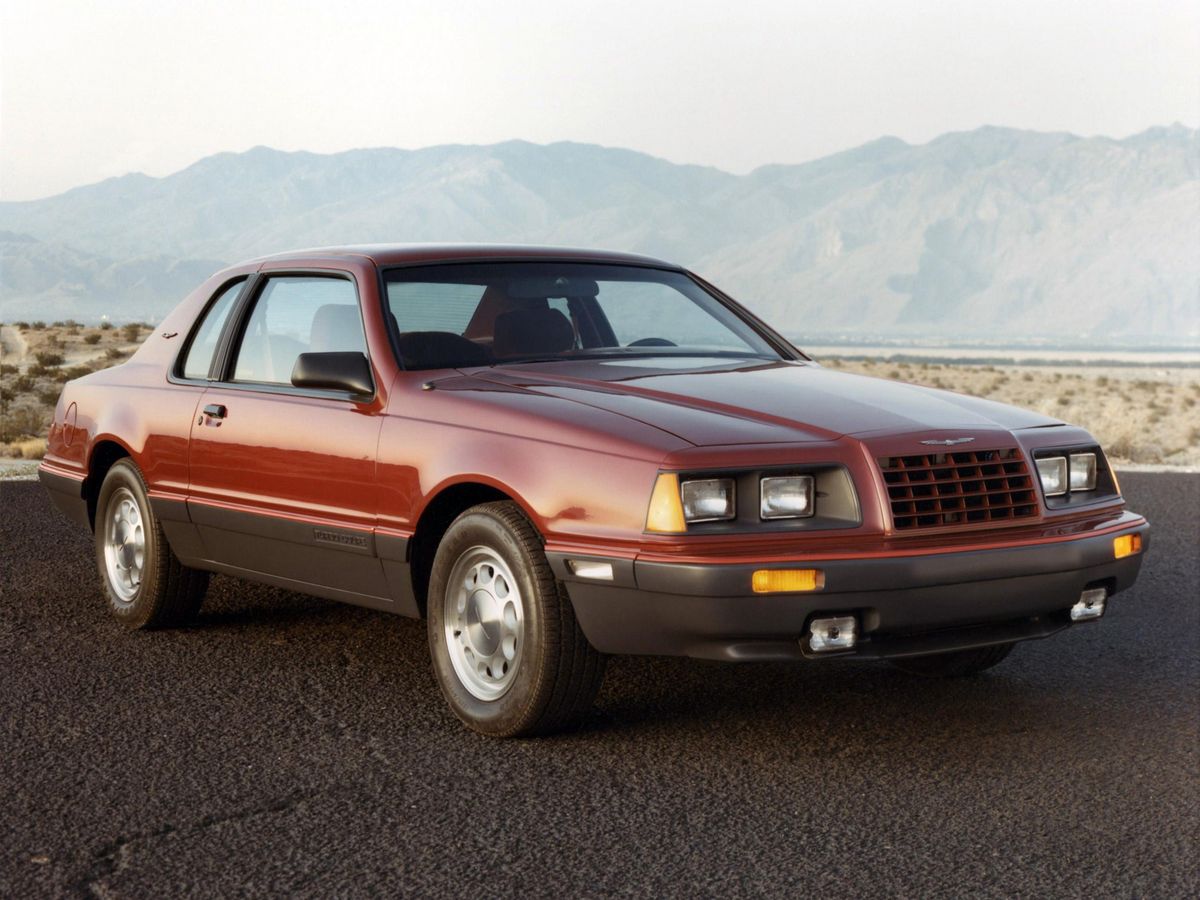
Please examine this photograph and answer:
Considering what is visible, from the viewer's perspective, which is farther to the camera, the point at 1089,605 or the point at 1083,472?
the point at 1083,472

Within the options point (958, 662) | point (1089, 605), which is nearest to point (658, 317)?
point (958, 662)

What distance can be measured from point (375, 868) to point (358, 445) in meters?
1.91

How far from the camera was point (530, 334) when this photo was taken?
5.62 m

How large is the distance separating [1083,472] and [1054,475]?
0.20 meters

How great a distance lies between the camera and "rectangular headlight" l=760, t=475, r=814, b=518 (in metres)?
4.35

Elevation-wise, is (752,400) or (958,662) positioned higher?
(752,400)

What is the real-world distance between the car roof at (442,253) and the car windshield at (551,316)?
0.14ft

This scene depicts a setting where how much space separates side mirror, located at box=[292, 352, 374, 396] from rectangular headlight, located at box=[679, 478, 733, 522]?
1.44m

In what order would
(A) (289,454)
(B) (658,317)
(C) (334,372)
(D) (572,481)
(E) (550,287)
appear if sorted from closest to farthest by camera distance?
(D) (572,481)
(C) (334,372)
(A) (289,454)
(E) (550,287)
(B) (658,317)

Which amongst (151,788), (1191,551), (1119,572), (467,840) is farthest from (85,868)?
(1191,551)

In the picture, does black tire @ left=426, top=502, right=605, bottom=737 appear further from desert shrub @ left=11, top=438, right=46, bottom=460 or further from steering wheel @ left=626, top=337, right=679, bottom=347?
desert shrub @ left=11, top=438, right=46, bottom=460

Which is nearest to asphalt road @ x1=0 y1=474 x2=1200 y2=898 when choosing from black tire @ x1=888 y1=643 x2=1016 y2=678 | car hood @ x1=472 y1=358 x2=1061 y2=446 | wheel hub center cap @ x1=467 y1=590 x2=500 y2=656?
black tire @ x1=888 y1=643 x2=1016 y2=678

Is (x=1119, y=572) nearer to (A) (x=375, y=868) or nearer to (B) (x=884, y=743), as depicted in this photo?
(B) (x=884, y=743)

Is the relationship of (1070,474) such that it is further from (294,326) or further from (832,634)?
(294,326)
